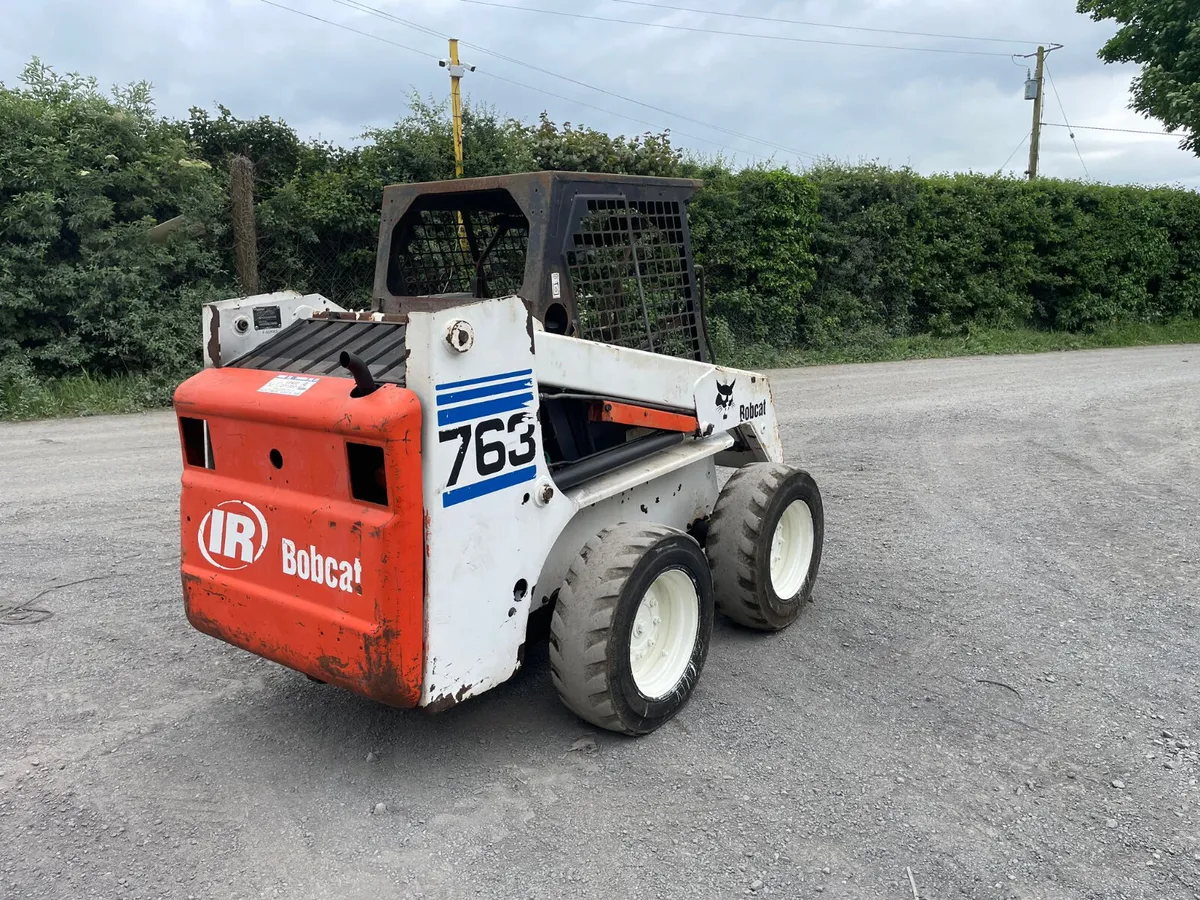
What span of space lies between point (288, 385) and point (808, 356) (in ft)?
43.8

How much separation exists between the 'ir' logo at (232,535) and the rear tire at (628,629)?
109 centimetres

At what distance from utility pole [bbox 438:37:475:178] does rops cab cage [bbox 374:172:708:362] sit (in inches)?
334

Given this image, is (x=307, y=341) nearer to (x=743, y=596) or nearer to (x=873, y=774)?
(x=743, y=596)

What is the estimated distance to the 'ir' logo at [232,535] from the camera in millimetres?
3305

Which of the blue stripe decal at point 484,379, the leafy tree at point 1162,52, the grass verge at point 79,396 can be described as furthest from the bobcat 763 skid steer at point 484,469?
the leafy tree at point 1162,52

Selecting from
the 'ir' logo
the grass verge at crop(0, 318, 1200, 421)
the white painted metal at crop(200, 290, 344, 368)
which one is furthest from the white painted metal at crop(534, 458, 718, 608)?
the grass verge at crop(0, 318, 1200, 421)

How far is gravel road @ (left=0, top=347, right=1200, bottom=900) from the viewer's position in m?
2.84

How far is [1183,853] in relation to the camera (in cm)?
292

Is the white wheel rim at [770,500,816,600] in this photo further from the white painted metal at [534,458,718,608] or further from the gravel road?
the white painted metal at [534,458,718,608]

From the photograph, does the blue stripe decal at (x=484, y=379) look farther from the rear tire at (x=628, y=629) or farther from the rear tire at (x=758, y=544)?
the rear tire at (x=758, y=544)

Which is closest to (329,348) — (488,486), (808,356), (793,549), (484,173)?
(488,486)

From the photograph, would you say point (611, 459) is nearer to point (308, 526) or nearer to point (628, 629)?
point (628, 629)

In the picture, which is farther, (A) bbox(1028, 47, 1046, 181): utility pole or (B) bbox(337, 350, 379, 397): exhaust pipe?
(A) bbox(1028, 47, 1046, 181): utility pole

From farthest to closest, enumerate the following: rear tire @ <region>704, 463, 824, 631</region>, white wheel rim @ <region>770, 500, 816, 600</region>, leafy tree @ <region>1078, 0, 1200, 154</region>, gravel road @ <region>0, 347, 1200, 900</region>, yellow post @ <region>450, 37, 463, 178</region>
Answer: leafy tree @ <region>1078, 0, 1200, 154</region> < yellow post @ <region>450, 37, 463, 178</region> < white wheel rim @ <region>770, 500, 816, 600</region> < rear tire @ <region>704, 463, 824, 631</region> < gravel road @ <region>0, 347, 1200, 900</region>
